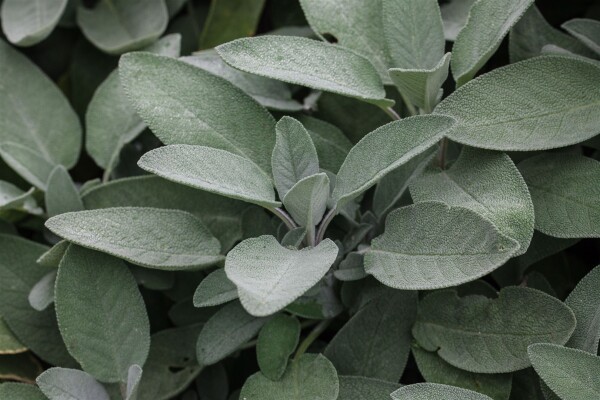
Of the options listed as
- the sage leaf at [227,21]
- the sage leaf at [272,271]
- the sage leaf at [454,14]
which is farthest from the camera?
the sage leaf at [227,21]

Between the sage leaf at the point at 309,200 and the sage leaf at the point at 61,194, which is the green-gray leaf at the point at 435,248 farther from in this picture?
the sage leaf at the point at 61,194

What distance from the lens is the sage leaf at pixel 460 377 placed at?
0.73m

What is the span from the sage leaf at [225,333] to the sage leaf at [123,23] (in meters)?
0.38

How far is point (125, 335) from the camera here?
30.7 inches

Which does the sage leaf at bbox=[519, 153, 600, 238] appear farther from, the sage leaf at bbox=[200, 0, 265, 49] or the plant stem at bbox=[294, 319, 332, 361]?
the sage leaf at bbox=[200, 0, 265, 49]

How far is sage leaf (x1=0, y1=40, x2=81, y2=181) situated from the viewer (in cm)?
95

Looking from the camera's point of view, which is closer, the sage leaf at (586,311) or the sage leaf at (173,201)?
the sage leaf at (586,311)

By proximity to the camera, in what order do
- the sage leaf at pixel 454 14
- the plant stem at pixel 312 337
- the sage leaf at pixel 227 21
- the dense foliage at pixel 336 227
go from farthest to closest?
1. the sage leaf at pixel 227 21
2. the sage leaf at pixel 454 14
3. the plant stem at pixel 312 337
4. the dense foliage at pixel 336 227

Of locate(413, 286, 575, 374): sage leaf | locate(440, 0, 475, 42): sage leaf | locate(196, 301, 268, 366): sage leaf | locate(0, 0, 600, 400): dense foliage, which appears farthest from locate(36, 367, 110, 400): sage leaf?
locate(440, 0, 475, 42): sage leaf

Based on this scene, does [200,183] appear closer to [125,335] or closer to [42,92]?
[125,335]

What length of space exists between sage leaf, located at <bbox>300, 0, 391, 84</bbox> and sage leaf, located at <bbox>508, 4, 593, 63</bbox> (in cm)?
14

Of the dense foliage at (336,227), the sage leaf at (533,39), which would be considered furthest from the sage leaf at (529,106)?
the sage leaf at (533,39)

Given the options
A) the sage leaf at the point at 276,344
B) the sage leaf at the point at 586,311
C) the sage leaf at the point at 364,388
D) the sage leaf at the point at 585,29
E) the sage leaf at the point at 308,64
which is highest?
the sage leaf at the point at 308,64

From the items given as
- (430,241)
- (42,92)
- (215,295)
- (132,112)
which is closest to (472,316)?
(430,241)
